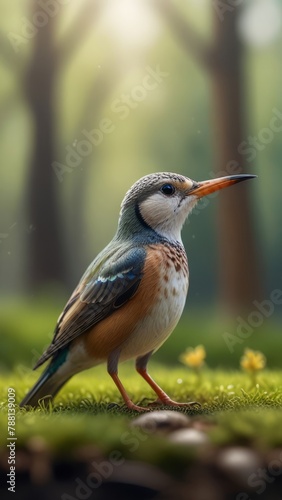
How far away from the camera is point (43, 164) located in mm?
6199

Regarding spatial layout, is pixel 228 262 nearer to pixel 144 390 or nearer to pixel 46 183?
pixel 46 183

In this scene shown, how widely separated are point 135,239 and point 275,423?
114 cm

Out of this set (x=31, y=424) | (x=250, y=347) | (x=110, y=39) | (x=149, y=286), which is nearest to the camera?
(x=31, y=424)

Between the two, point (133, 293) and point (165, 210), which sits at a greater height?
point (165, 210)

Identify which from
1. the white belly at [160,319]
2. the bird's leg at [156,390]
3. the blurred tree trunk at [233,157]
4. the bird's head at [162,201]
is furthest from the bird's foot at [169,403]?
the blurred tree trunk at [233,157]

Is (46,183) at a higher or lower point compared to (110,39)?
lower

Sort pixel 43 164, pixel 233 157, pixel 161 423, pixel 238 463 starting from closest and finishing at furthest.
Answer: pixel 238 463, pixel 161 423, pixel 233 157, pixel 43 164

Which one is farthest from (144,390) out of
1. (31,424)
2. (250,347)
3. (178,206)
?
(250,347)

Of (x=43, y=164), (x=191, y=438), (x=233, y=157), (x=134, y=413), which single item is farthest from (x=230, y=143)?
(x=191, y=438)

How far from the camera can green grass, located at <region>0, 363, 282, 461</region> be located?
1707 mm

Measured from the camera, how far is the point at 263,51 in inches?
253

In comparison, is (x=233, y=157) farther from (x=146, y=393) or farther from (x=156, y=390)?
(x=156, y=390)

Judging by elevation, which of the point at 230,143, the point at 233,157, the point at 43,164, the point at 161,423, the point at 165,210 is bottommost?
the point at 161,423

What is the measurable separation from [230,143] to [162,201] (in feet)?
9.34
